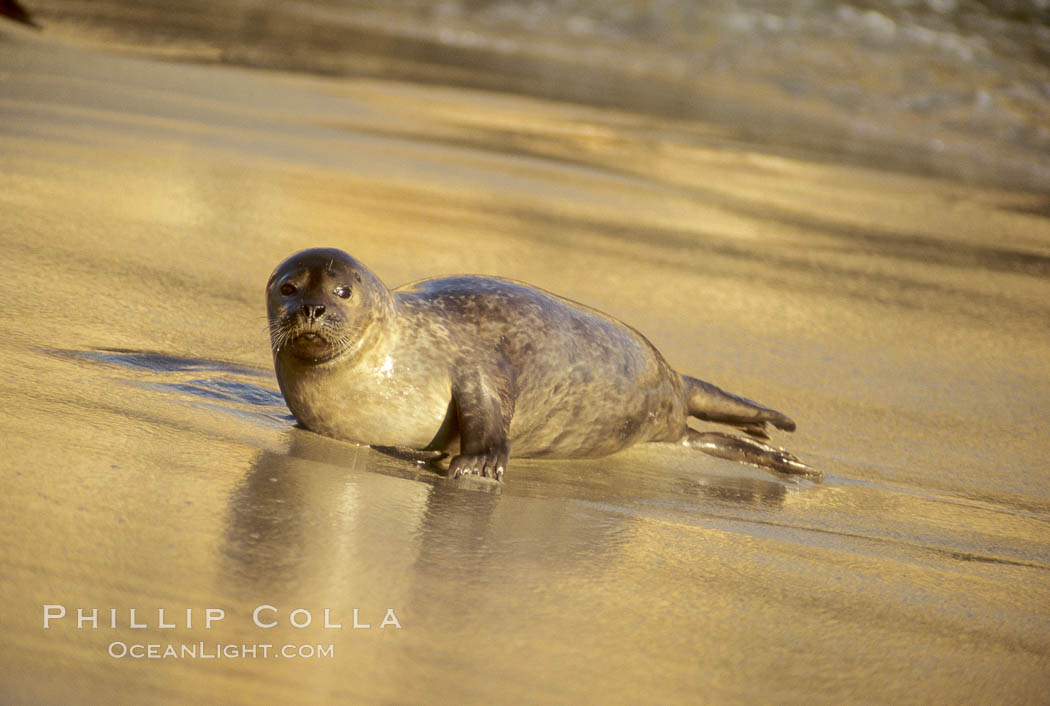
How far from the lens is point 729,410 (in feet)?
13.9

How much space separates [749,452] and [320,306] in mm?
1453

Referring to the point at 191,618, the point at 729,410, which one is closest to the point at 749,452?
the point at 729,410

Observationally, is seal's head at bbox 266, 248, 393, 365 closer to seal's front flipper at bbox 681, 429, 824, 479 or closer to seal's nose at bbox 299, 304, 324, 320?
seal's nose at bbox 299, 304, 324, 320

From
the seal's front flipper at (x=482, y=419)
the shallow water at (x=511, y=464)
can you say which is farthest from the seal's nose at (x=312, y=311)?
A: the seal's front flipper at (x=482, y=419)

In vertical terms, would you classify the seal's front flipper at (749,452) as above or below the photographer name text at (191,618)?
below

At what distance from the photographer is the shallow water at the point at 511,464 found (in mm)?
2283

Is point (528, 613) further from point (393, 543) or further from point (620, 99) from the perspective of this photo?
point (620, 99)

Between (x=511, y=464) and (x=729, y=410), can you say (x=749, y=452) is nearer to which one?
(x=729, y=410)

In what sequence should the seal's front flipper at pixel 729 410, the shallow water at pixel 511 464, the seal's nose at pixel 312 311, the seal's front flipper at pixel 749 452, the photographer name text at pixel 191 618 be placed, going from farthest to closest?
the seal's front flipper at pixel 729 410 < the seal's front flipper at pixel 749 452 < the seal's nose at pixel 312 311 < the shallow water at pixel 511 464 < the photographer name text at pixel 191 618

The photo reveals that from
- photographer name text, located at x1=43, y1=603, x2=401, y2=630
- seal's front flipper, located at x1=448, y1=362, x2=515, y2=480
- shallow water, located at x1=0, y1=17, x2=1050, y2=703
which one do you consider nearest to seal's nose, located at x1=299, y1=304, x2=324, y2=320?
shallow water, located at x1=0, y1=17, x2=1050, y2=703

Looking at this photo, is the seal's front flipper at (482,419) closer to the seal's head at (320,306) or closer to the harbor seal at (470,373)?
the harbor seal at (470,373)

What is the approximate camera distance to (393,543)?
8.87ft

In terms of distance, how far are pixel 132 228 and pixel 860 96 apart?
1039cm

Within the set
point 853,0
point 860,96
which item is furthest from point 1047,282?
point 853,0
